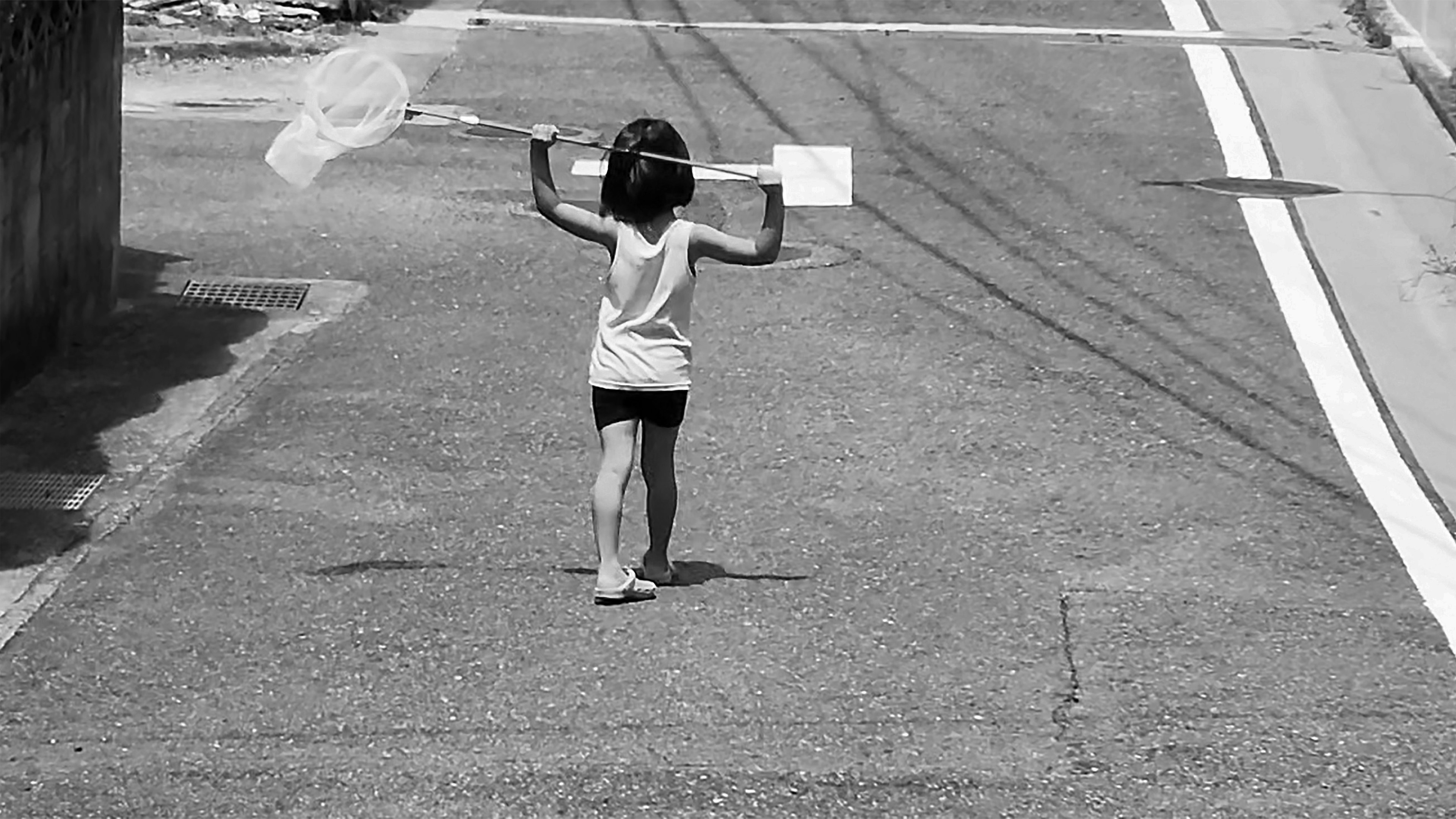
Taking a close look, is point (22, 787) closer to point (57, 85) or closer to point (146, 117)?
point (57, 85)

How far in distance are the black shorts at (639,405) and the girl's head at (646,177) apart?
493mm

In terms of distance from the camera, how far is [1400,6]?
49.5ft

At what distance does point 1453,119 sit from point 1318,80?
1.41 metres

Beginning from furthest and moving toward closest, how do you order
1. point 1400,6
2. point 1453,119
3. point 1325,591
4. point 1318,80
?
point 1400,6 < point 1318,80 < point 1453,119 < point 1325,591

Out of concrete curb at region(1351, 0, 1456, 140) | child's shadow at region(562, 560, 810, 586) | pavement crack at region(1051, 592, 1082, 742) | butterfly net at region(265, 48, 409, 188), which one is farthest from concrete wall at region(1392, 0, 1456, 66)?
butterfly net at region(265, 48, 409, 188)

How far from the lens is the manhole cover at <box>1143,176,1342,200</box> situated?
1092 centimetres

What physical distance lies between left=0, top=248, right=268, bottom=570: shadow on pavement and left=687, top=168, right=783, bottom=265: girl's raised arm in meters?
2.31

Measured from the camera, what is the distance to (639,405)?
5.93 meters

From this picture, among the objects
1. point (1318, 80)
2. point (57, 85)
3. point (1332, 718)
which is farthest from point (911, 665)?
point (1318, 80)

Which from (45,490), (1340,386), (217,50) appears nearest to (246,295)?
(45,490)

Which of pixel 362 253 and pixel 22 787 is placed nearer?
pixel 22 787

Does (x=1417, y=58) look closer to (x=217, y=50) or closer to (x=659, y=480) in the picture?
(x=217, y=50)

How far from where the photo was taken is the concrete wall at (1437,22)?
13492mm

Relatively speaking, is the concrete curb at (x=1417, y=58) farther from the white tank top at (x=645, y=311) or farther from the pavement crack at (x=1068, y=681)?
the white tank top at (x=645, y=311)
